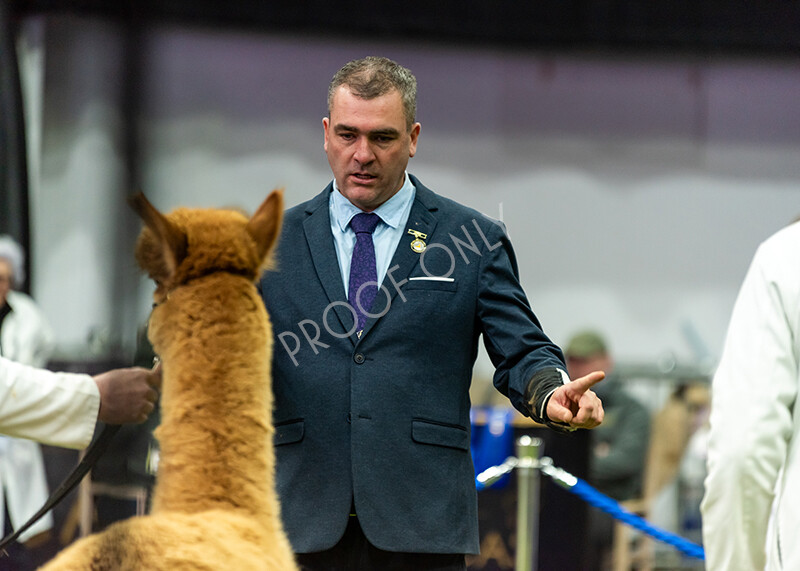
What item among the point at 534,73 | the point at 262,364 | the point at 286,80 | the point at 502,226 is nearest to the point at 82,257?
the point at 286,80

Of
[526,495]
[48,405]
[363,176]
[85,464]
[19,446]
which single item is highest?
[363,176]

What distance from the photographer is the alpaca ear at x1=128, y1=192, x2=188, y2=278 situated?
5.22ft

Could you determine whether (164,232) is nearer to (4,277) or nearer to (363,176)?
(363,176)

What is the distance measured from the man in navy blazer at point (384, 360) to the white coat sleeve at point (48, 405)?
0.45m

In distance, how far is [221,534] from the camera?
1.59 m

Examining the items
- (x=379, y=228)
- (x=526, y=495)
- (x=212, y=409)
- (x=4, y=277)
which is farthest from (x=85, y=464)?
(x=4, y=277)

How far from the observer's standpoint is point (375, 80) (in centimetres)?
235

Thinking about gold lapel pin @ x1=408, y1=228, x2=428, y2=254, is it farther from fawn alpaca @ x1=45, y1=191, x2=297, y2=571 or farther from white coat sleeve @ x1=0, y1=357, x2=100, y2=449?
white coat sleeve @ x1=0, y1=357, x2=100, y2=449

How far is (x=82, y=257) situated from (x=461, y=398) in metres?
5.44

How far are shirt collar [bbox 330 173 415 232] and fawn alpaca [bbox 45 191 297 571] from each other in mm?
696

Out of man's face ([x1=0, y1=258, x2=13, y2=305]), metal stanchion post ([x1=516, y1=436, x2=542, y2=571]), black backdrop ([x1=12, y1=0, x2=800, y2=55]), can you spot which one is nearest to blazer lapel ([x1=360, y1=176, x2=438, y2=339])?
metal stanchion post ([x1=516, y1=436, x2=542, y2=571])

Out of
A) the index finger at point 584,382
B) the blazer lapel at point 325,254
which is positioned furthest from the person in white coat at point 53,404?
the index finger at point 584,382

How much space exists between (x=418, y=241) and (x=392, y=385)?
0.37m

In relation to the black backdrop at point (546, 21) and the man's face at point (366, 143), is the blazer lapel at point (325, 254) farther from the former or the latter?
the black backdrop at point (546, 21)
